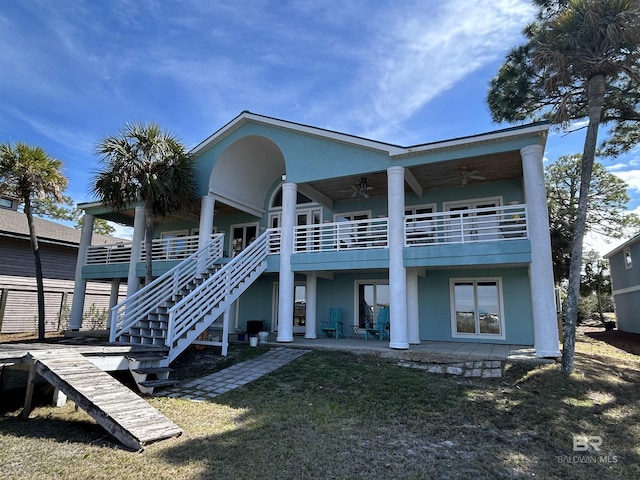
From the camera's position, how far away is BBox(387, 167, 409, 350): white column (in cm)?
1101

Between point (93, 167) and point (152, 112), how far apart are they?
300 centimetres

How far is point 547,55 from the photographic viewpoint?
9.72 m

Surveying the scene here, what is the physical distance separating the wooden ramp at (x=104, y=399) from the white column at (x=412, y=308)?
8391 mm

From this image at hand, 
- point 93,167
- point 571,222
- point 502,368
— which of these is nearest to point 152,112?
point 93,167

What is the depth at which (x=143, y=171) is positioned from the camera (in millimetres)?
13148

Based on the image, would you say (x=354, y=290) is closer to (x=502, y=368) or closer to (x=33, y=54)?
(x=502, y=368)

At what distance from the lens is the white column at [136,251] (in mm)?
15586

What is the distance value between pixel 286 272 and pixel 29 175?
10339mm

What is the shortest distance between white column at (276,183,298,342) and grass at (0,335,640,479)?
334cm

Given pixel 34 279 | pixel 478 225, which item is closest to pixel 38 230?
pixel 34 279

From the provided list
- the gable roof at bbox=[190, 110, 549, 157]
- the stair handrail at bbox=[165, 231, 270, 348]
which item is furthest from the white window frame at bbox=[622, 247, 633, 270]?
the stair handrail at bbox=[165, 231, 270, 348]

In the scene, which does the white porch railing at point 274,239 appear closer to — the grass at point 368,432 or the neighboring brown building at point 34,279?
the grass at point 368,432

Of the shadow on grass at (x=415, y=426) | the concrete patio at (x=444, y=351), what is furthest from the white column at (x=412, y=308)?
the shadow on grass at (x=415, y=426)

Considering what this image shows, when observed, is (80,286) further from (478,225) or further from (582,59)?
(582,59)
